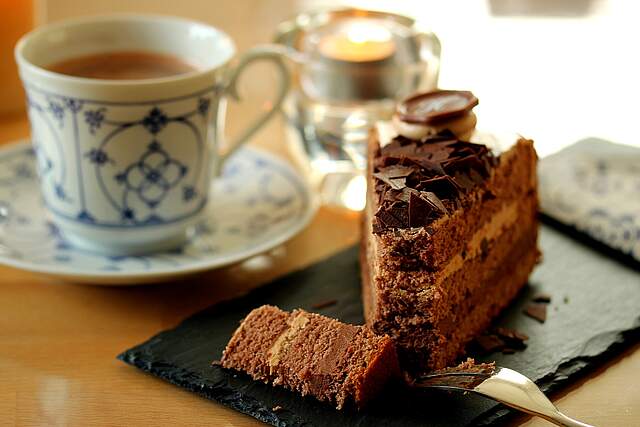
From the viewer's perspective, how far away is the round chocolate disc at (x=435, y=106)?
1652 millimetres

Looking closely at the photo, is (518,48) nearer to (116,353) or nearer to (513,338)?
(513,338)

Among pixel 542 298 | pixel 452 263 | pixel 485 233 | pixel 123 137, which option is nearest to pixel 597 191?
pixel 542 298

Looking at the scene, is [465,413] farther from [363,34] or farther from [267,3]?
[267,3]

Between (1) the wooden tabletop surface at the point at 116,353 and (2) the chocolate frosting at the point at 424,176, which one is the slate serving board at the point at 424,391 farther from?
(2) the chocolate frosting at the point at 424,176

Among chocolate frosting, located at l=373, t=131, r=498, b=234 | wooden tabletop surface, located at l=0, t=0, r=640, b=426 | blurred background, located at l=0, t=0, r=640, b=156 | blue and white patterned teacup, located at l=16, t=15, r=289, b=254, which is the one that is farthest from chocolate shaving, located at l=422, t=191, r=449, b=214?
blurred background, located at l=0, t=0, r=640, b=156

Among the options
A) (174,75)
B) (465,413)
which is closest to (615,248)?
(465,413)

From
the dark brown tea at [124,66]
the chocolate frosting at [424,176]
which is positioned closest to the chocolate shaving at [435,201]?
the chocolate frosting at [424,176]

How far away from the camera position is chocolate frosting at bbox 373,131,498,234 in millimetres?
1432

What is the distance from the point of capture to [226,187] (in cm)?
204

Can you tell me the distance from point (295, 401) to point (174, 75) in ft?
2.32

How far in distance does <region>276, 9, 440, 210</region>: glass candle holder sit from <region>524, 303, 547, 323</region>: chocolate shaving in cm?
49

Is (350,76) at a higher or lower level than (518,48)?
higher

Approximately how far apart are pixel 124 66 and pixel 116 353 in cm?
57

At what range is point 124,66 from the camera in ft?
6.00
